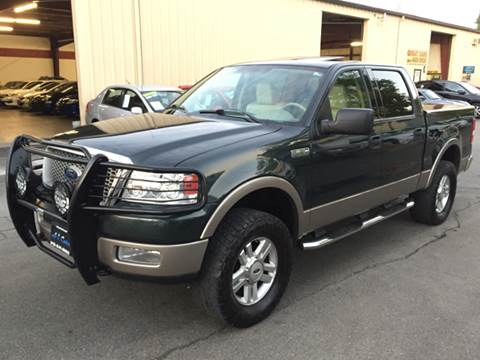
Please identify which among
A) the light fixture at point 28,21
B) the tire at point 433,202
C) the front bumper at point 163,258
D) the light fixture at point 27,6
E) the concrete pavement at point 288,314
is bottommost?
the concrete pavement at point 288,314

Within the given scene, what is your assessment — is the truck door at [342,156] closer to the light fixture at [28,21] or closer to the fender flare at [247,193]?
the fender flare at [247,193]

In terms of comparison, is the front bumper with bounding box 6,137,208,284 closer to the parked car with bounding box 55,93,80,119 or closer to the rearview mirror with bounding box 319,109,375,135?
the rearview mirror with bounding box 319,109,375,135

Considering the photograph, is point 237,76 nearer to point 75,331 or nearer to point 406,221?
point 75,331

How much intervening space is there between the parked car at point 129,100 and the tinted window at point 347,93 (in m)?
5.26

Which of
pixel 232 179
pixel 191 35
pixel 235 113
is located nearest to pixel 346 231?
pixel 235 113

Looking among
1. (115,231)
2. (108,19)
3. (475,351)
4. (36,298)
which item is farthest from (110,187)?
(108,19)

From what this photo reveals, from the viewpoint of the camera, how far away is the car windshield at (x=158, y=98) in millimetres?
9422

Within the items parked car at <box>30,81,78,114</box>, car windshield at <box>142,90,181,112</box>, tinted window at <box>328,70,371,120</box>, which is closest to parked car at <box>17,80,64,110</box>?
parked car at <box>30,81,78,114</box>

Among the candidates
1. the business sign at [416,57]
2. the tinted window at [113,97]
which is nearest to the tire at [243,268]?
the tinted window at [113,97]

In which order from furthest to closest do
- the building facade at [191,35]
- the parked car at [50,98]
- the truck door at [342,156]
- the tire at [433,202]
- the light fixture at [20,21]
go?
the light fixture at [20,21] < the parked car at [50,98] < the building facade at [191,35] < the tire at [433,202] < the truck door at [342,156]

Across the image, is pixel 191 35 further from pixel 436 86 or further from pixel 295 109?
pixel 436 86

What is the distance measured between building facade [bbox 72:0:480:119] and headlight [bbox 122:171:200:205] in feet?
29.0

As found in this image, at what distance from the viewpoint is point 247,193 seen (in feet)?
9.89

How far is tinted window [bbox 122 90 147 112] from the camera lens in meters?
9.59
